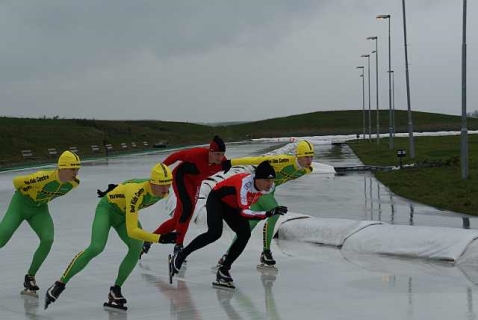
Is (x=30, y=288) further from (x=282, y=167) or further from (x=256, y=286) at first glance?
(x=282, y=167)

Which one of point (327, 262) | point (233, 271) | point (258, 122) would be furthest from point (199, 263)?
point (258, 122)

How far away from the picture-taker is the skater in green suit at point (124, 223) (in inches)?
270

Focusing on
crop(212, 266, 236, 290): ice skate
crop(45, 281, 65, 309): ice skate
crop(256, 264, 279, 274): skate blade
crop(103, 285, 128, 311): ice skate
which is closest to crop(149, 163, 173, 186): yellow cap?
crop(103, 285, 128, 311): ice skate

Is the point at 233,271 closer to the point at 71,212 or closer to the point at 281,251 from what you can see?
the point at 281,251

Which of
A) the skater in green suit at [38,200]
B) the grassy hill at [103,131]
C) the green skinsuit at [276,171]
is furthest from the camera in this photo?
the grassy hill at [103,131]

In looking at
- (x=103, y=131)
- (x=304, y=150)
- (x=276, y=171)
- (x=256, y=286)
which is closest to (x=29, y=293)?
(x=256, y=286)

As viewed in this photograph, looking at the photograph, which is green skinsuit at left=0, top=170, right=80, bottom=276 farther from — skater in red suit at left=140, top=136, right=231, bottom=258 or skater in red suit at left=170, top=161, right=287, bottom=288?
skater in red suit at left=140, top=136, right=231, bottom=258

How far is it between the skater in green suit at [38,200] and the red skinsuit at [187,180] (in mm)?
1720

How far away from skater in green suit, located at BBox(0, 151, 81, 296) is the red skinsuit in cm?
172

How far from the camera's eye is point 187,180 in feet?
31.5

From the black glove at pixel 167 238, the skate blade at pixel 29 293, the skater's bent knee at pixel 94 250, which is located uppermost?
the black glove at pixel 167 238

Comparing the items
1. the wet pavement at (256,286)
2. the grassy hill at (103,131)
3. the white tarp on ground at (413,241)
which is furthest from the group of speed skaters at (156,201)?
the grassy hill at (103,131)

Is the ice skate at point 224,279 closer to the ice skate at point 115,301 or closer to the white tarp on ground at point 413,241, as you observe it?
the ice skate at point 115,301

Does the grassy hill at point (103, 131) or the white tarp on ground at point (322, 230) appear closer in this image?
the white tarp on ground at point (322, 230)
